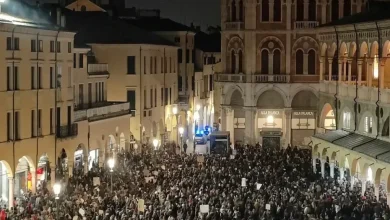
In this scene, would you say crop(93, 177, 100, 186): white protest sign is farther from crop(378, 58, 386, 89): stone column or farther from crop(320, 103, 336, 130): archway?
crop(320, 103, 336, 130): archway

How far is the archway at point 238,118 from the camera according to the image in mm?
84188

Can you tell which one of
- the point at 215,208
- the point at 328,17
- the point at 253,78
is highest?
the point at 328,17

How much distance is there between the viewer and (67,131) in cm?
5591

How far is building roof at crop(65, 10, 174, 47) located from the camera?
7575 cm

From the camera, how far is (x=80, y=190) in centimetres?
4725

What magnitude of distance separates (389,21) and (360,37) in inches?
288

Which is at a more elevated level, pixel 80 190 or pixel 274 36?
pixel 274 36

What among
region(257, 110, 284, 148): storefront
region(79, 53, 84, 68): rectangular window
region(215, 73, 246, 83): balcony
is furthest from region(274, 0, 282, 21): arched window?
region(79, 53, 84, 68): rectangular window

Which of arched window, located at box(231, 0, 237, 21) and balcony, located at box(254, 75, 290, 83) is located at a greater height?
arched window, located at box(231, 0, 237, 21)

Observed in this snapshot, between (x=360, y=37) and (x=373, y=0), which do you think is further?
(x=373, y=0)

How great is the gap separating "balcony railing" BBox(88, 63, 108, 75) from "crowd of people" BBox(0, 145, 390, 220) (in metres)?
10.2

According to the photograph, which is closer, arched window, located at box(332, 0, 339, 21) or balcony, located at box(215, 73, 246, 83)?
arched window, located at box(332, 0, 339, 21)

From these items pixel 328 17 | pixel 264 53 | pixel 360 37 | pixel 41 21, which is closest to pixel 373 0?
pixel 328 17

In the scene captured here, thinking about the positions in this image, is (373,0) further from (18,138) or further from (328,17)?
(18,138)
